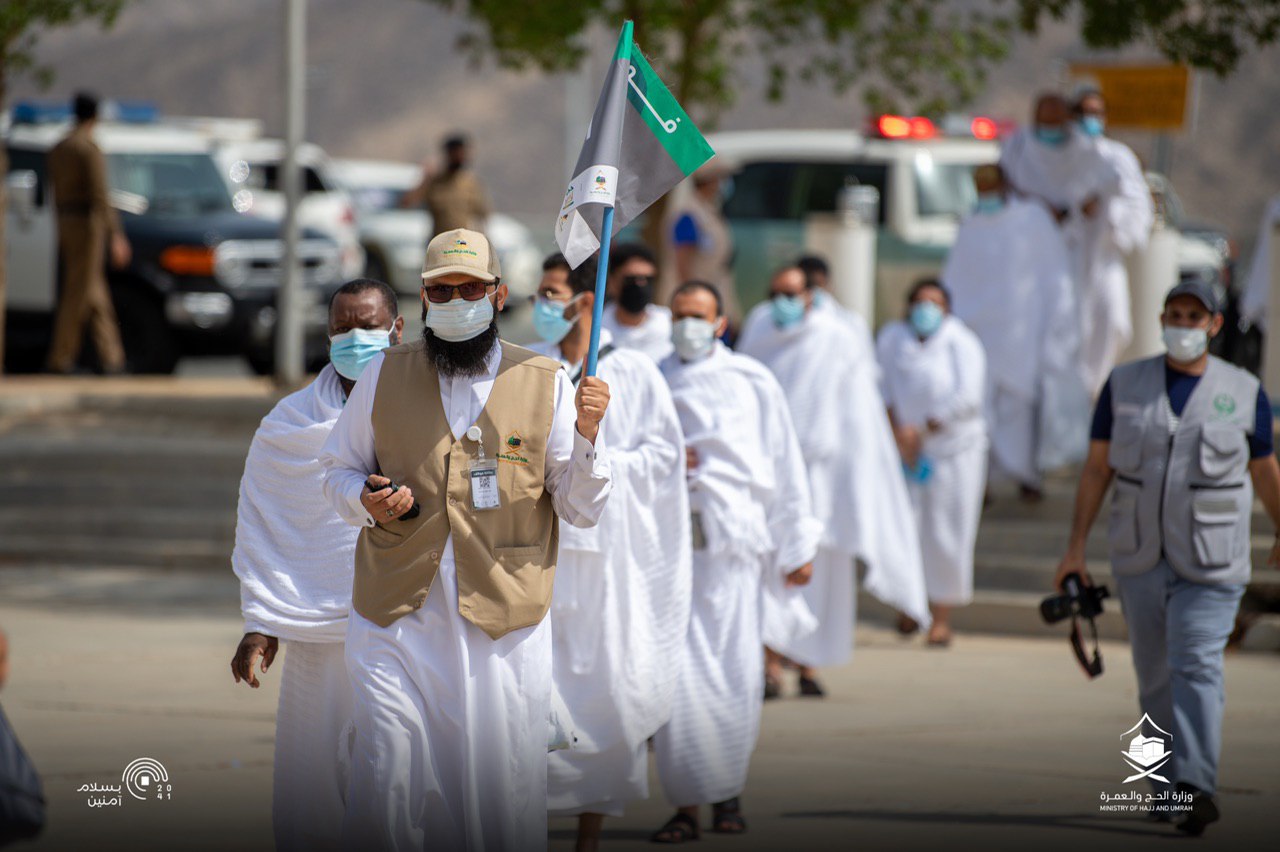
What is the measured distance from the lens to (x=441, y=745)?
17.7 feet

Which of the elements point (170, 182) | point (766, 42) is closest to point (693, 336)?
point (766, 42)

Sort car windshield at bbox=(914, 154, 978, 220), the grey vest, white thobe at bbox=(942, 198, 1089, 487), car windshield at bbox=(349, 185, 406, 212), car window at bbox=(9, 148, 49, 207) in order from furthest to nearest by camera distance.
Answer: car windshield at bbox=(349, 185, 406, 212), car window at bbox=(9, 148, 49, 207), car windshield at bbox=(914, 154, 978, 220), white thobe at bbox=(942, 198, 1089, 487), the grey vest

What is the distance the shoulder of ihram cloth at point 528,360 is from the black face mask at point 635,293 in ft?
7.98

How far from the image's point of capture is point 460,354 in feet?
18.1

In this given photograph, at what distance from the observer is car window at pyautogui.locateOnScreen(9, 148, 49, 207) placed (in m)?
19.2

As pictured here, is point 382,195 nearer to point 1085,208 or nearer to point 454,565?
point 1085,208

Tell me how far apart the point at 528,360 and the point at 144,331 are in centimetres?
1366

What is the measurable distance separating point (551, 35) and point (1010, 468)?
5.32 metres

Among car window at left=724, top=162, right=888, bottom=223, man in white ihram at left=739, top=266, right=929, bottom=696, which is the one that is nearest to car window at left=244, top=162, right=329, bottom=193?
car window at left=724, top=162, right=888, bottom=223

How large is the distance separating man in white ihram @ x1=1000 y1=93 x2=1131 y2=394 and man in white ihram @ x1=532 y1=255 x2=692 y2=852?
259 inches

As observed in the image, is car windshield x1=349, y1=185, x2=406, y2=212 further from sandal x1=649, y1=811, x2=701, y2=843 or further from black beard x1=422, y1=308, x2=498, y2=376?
black beard x1=422, y1=308, x2=498, y2=376

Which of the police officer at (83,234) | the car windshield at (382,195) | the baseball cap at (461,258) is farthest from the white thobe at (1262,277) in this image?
the car windshield at (382,195)

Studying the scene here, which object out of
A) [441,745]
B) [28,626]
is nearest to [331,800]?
[441,745]

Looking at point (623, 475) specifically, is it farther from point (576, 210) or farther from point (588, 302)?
point (576, 210)
